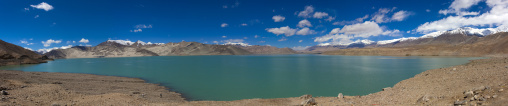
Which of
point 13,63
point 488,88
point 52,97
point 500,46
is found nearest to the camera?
point 488,88

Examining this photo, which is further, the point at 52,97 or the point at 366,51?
the point at 366,51

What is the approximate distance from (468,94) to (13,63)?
118787 millimetres

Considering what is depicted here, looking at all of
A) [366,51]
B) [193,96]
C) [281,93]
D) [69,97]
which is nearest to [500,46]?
[366,51]

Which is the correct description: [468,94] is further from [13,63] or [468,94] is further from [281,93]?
Answer: [13,63]

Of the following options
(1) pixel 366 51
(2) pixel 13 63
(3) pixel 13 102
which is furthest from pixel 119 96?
(1) pixel 366 51

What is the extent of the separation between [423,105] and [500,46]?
15444cm

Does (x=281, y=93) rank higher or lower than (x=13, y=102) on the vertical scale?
lower

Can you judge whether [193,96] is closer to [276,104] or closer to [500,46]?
[276,104]

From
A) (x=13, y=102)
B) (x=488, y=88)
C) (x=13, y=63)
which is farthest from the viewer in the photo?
(x=13, y=63)

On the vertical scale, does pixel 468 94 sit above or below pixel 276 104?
above

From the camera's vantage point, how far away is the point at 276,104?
15531 millimetres

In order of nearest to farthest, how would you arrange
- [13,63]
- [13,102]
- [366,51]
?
[13,102] → [13,63] → [366,51]

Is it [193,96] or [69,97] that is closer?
[69,97]

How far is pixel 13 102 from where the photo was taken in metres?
12.0
